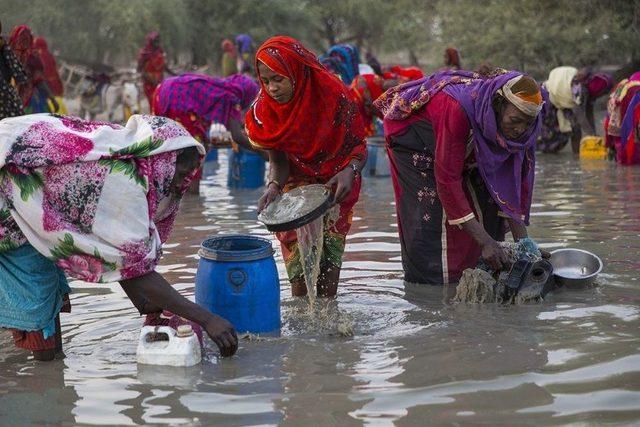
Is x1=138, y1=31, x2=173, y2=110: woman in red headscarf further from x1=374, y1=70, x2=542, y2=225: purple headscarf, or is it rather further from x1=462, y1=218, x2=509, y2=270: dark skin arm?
x1=462, y1=218, x2=509, y2=270: dark skin arm

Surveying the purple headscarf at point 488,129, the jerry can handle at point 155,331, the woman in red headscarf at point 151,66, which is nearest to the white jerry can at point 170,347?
the jerry can handle at point 155,331

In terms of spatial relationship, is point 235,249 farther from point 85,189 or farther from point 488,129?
point 488,129

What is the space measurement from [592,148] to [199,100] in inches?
236

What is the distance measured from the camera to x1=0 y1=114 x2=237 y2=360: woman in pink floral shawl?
402cm

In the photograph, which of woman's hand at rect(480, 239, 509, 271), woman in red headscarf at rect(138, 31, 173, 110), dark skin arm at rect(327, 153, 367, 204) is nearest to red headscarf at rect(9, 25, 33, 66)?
woman in red headscarf at rect(138, 31, 173, 110)

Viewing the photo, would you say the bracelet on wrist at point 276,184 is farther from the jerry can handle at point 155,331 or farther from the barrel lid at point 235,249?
the jerry can handle at point 155,331

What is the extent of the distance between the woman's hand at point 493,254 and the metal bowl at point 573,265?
17.9 inches

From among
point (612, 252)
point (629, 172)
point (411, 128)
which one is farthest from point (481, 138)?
point (629, 172)

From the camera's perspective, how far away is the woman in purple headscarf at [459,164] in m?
5.11

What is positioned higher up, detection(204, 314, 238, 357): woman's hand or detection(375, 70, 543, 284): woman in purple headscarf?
detection(375, 70, 543, 284): woman in purple headscarf

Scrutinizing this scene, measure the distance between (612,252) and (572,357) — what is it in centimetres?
252

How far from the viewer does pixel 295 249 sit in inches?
216

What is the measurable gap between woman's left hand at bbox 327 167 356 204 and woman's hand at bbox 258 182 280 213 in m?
0.32

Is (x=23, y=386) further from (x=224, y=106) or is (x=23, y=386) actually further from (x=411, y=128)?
(x=224, y=106)
